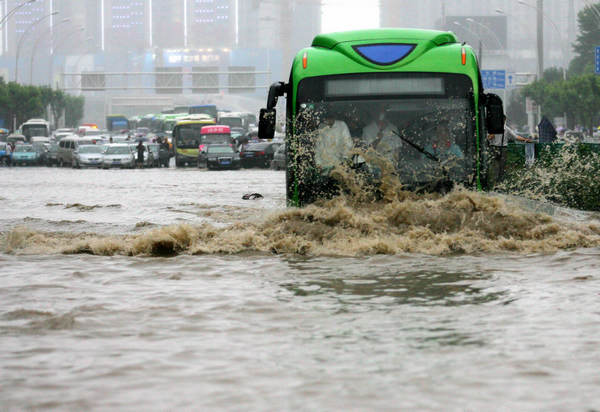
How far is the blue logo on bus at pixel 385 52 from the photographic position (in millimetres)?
15203

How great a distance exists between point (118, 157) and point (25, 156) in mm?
11368

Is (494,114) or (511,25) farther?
(511,25)

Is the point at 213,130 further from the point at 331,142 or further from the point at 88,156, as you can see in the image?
the point at 331,142

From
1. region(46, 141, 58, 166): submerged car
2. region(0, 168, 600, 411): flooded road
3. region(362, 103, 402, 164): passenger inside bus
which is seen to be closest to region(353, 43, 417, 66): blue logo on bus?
region(362, 103, 402, 164): passenger inside bus

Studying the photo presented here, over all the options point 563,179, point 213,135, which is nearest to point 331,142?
point 563,179

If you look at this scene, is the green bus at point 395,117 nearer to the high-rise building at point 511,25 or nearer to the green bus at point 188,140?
the green bus at point 188,140

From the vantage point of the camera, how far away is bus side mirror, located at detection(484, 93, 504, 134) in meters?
14.9

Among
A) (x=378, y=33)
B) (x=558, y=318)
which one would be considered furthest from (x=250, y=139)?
(x=558, y=318)

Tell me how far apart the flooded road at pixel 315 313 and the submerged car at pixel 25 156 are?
52.0 metres

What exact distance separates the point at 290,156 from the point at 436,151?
1.88 metres

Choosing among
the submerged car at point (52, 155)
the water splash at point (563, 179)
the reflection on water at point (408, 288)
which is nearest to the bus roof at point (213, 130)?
the submerged car at point (52, 155)

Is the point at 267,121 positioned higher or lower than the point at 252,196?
higher

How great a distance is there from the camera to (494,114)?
49.0 feet

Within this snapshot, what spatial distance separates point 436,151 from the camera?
15.0 metres
